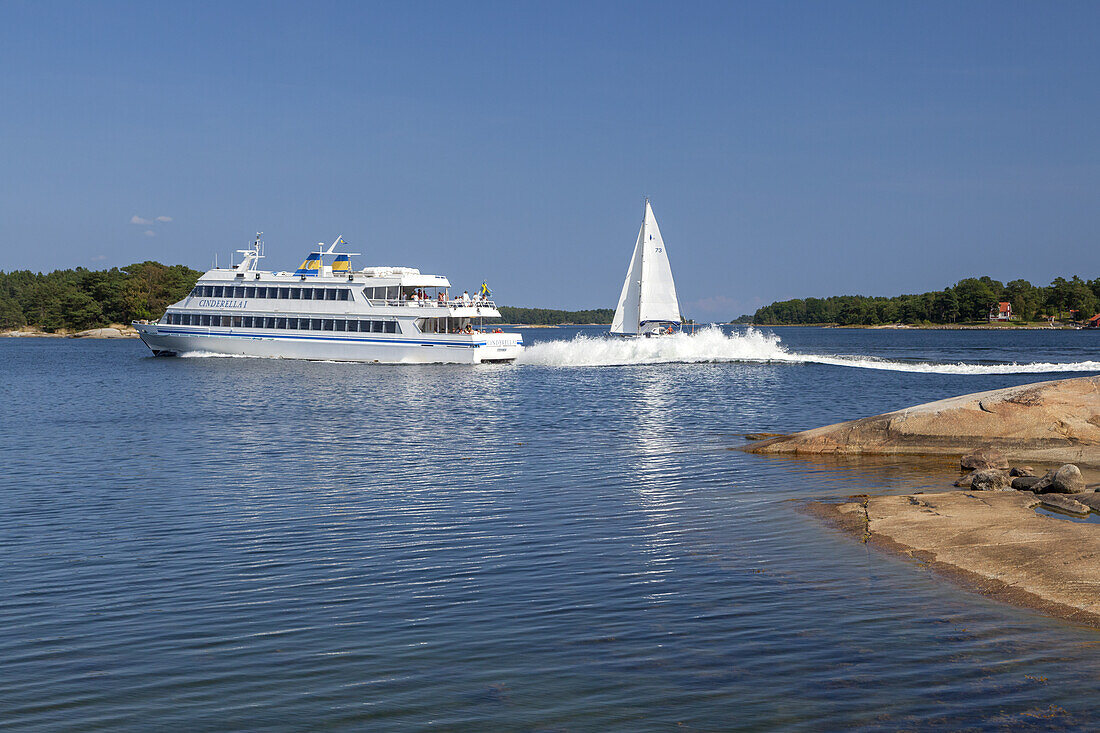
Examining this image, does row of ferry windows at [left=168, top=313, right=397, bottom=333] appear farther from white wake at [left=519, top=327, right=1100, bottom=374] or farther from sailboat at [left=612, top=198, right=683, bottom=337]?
sailboat at [left=612, top=198, right=683, bottom=337]

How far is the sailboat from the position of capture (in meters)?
84.2

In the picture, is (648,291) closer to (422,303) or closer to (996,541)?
(422,303)

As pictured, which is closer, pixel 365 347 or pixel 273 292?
pixel 365 347

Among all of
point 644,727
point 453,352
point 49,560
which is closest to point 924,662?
point 644,727

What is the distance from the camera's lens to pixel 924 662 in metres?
8.79

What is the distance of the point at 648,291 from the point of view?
3332 inches

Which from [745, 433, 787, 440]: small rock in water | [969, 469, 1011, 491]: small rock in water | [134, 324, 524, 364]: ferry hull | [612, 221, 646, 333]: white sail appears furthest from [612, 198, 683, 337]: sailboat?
[969, 469, 1011, 491]: small rock in water

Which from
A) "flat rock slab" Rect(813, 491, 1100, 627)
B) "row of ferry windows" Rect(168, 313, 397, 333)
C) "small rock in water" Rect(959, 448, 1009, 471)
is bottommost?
"flat rock slab" Rect(813, 491, 1100, 627)

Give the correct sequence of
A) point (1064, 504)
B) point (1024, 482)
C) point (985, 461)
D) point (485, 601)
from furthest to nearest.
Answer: point (985, 461)
point (1024, 482)
point (1064, 504)
point (485, 601)

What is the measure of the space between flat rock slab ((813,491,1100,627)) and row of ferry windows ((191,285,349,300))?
64311 millimetres

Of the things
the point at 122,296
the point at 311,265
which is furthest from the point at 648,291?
the point at 122,296

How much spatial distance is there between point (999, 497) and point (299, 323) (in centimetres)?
6766

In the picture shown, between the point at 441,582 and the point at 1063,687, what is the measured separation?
23.4ft

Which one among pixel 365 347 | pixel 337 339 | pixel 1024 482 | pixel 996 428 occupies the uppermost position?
pixel 337 339
